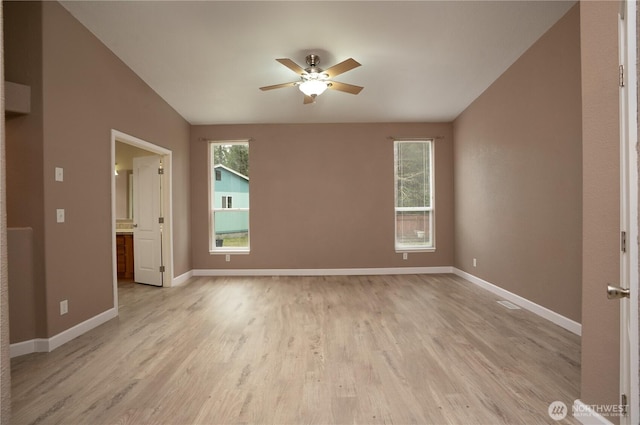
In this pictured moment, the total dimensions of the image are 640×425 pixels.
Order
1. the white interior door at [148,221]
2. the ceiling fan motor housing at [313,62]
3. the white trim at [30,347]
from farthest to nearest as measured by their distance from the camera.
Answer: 1. the white interior door at [148,221]
2. the ceiling fan motor housing at [313,62]
3. the white trim at [30,347]

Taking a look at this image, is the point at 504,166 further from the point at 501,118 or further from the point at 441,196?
the point at 441,196

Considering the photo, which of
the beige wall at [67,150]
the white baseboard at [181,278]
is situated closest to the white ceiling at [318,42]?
the beige wall at [67,150]

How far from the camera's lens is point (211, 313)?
3.94m

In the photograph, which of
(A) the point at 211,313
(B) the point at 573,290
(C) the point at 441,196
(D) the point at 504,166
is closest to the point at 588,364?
(B) the point at 573,290

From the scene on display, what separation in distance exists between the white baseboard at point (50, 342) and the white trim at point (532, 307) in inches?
186

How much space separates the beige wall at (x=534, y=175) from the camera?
324cm

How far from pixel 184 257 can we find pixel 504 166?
5.22m

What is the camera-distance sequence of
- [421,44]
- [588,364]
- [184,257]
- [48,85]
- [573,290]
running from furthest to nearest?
1. [184,257]
2. [421,44]
3. [573,290]
4. [48,85]
5. [588,364]

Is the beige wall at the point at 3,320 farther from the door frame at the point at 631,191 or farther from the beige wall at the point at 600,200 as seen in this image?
the beige wall at the point at 600,200

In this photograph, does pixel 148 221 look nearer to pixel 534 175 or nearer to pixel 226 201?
pixel 226 201

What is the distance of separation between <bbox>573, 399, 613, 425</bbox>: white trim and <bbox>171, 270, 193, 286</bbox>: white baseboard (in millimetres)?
5174

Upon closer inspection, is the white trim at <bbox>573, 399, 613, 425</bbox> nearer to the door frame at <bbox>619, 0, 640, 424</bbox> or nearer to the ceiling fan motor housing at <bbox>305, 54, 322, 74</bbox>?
the door frame at <bbox>619, 0, 640, 424</bbox>

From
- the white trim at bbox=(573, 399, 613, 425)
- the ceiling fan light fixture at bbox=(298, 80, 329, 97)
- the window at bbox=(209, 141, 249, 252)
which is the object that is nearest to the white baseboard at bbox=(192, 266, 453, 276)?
the window at bbox=(209, 141, 249, 252)

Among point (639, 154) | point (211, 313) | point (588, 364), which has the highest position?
point (639, 154)
